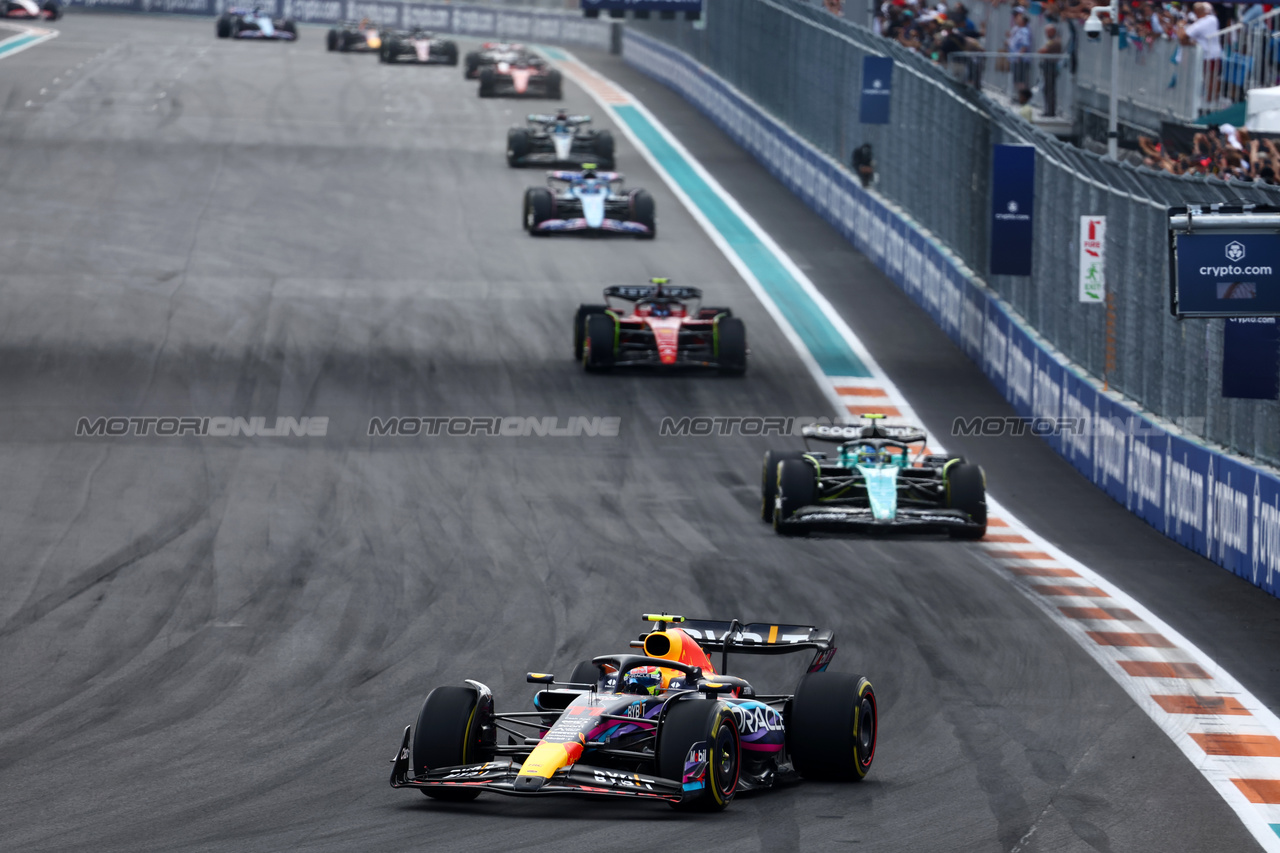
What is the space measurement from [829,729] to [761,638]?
102cm

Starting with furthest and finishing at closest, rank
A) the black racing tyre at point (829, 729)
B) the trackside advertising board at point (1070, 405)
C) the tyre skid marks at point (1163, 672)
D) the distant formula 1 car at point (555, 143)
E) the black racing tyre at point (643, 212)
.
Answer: the distant formula 1 car at point (555, 143) → the black racing tyre at point (643, 212) → the trackside advertising board at point (1070, 405) → the tyre skid marks at point (1163, 672) → the black racing tyre at point (829, 729)

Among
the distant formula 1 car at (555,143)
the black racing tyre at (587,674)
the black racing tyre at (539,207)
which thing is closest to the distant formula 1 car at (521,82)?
the distant formula 1 car at (555,143)

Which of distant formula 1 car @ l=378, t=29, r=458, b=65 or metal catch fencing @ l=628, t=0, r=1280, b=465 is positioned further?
distant formula 1 car @ l=378, t=29, r=458, b=65

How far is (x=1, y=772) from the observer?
11.5m

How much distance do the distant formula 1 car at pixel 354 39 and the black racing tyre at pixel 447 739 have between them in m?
49.7

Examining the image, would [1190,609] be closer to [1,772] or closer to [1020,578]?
[1020,578]

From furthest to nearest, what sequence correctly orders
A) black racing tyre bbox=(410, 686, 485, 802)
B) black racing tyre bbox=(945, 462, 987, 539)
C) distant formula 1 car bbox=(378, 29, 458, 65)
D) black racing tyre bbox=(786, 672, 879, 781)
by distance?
distant formula 1 car bbox=(378, 29, 458, 65)
black racing tyre bbox=(945, 462, 987, 539)
black racing tyre bbox=(786, 672, 879, 781)
black racing tyre bbox=(410, 686, 485, 802)

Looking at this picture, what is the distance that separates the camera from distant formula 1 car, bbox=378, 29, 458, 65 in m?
56.2

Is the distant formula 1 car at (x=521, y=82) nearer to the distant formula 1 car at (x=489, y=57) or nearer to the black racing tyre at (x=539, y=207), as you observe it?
the distant formula 1 car at (x=489, y=57)

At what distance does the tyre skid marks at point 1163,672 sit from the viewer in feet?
38.8

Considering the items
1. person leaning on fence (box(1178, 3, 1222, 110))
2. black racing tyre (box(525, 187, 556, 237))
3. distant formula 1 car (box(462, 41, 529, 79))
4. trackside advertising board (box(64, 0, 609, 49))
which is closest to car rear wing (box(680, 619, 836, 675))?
person leaning on fence (box(1178, 3, 1222, 110))

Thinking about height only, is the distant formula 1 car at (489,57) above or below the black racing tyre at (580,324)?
above

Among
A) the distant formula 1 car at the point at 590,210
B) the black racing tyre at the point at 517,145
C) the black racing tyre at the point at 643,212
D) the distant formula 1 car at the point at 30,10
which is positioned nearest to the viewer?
the distant formula 1 car at the point at 590,210

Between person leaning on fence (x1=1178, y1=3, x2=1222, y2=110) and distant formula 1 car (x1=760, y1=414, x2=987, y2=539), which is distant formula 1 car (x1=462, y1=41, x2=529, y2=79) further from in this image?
distant formula 1 car (x1=760, y1=414, x2=987, y2=539)
